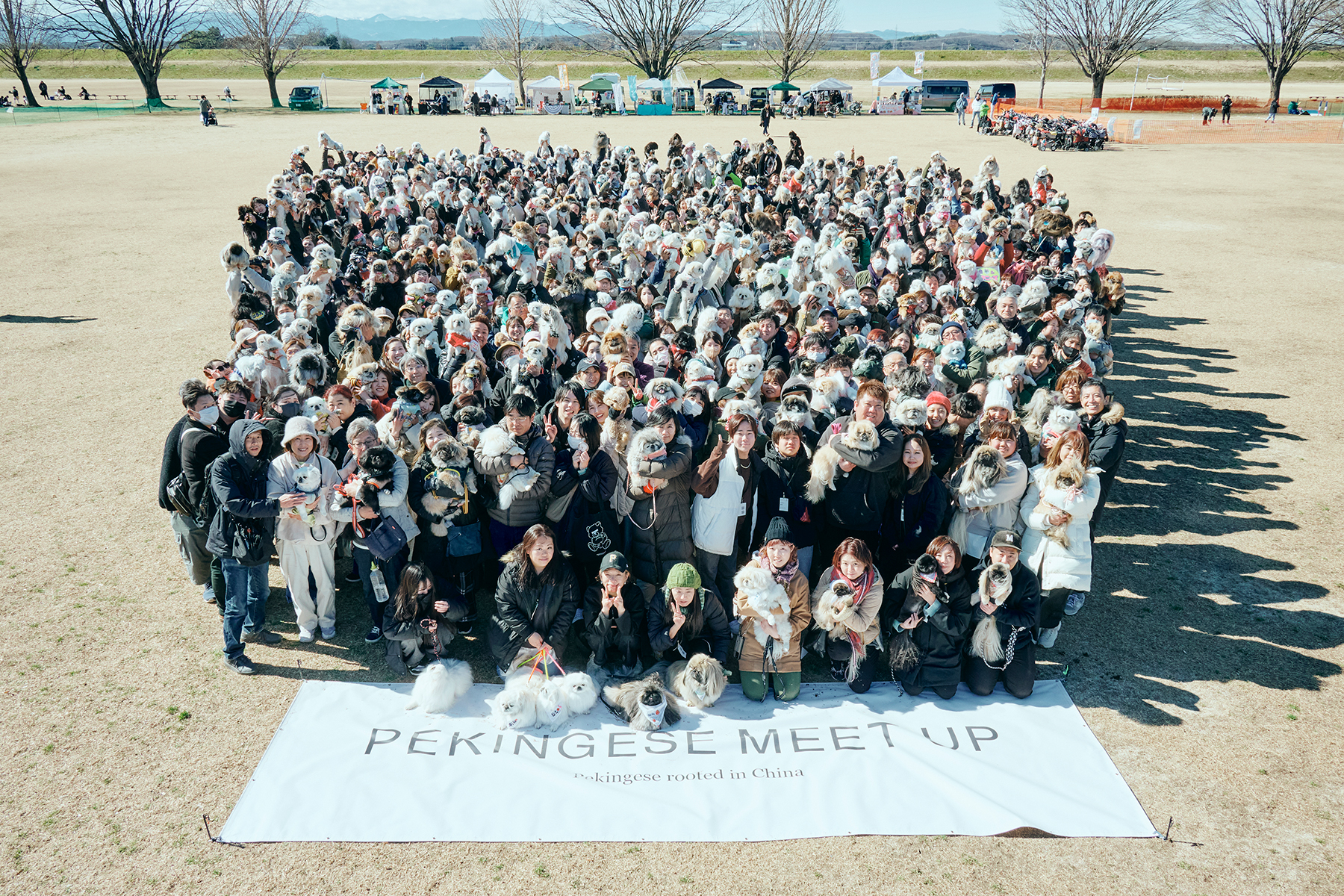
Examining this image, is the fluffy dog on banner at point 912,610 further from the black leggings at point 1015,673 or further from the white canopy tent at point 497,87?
the white canopy tent at point 497,87

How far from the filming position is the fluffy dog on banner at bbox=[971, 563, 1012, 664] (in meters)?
5.45

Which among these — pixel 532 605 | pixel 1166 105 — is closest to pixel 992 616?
pixel 532 605

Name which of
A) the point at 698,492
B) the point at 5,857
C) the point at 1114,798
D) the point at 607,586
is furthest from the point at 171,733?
the point at 1114,798

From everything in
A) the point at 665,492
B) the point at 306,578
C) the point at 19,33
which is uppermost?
the point at 19,33

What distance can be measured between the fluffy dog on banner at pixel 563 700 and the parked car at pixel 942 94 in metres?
53.0

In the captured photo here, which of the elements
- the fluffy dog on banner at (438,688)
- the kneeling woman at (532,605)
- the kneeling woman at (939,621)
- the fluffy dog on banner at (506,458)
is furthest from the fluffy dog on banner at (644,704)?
the kneeling woman at (939,621)

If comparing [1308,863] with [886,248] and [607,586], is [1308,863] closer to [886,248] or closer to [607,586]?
[607,586]

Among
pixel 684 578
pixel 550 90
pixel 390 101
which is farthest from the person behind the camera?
pixel 390 101

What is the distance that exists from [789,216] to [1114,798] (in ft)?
38.2

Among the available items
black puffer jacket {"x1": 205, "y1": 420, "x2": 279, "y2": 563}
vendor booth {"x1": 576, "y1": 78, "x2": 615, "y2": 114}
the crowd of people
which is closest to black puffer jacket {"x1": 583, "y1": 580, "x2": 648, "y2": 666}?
the crowd of people

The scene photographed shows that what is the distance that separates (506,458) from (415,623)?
134cm

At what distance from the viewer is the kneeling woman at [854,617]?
5.52 m

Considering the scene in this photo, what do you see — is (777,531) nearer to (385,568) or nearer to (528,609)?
(528,609)

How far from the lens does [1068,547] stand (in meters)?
5.75
